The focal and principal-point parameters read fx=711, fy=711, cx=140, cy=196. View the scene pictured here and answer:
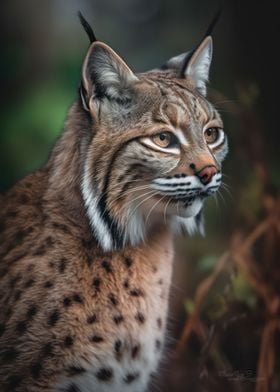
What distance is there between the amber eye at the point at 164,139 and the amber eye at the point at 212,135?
159 mm

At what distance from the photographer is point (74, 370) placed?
2479 millimetres

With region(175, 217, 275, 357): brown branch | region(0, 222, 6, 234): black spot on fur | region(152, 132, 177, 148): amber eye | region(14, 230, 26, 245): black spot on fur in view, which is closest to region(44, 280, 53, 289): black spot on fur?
region(14, 230, 26, 245): black spot on fur

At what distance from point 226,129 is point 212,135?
1545 millimetres

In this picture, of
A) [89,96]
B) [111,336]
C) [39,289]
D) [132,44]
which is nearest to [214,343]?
[111,336]

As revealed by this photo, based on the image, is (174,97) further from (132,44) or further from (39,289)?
(132,44)

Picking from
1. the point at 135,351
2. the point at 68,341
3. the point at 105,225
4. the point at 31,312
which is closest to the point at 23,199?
the point at 105,225

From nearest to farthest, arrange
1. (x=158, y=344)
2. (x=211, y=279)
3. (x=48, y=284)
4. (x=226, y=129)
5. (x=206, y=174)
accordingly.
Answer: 1. (x=206, y=174)
2. (x=48, y=284)
3. (x=158, y=344)
4. (x=211, y=279)
5. (x=226, y=129)

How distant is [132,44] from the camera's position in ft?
15.5

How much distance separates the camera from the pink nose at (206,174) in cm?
242

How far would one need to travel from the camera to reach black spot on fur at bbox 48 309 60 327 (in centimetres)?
247

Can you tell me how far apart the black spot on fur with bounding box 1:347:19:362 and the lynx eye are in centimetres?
101

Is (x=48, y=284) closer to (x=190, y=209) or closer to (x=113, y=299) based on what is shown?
(x=113, y=299)

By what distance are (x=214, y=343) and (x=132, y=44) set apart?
2171mm

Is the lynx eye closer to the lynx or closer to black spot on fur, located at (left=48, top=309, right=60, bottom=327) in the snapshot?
the lynx
